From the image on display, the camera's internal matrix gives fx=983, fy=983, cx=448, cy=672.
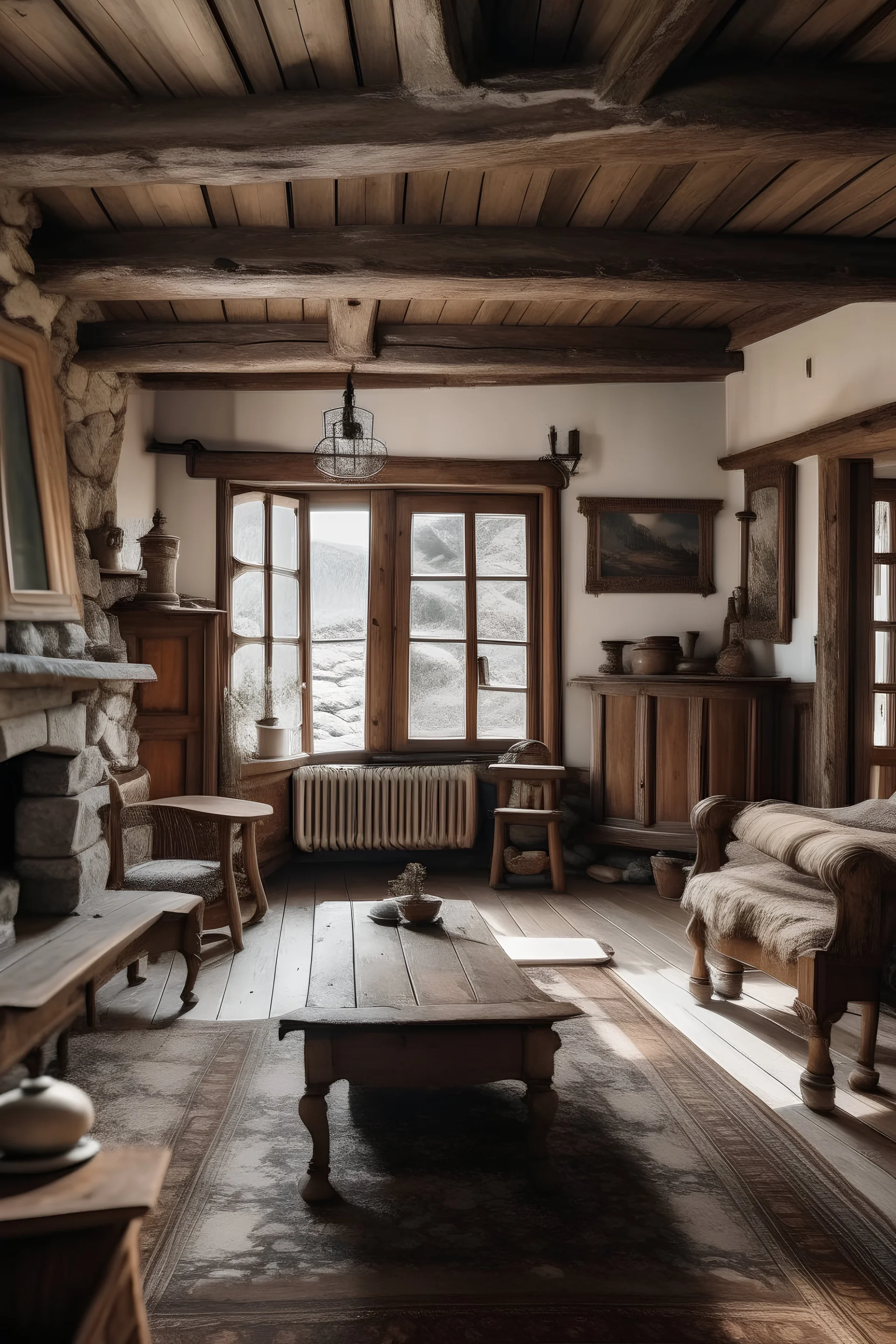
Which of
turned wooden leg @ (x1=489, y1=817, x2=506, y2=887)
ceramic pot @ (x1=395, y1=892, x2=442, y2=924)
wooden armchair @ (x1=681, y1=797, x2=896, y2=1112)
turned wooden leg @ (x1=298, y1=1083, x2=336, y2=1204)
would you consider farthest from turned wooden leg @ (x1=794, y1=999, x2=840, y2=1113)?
turned wooden leg @ (x1=489, y1=817, x2=506, y2=887)

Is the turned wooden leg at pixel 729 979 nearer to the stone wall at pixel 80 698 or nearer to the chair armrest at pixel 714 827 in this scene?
the chair armrest at pixel 714 827

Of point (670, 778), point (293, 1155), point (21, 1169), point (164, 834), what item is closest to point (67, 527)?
point (164, 834)

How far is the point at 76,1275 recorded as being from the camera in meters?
1.45

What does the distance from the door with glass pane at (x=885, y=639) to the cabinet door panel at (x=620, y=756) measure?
1664 mm

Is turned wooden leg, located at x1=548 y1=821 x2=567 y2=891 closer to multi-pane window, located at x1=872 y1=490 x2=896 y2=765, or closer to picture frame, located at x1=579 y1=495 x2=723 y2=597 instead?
picture frame, located at x1=579 y1=495 x2=723 y2=597

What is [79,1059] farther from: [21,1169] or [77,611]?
[21,1169]

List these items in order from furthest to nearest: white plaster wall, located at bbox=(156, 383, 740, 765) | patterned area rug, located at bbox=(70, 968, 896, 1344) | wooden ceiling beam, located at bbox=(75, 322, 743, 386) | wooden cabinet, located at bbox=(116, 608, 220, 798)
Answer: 1. white plaster wall, located at bbox=(156, 383, 740, 765)
2. wooden cabinet, located at bbox=(116, 608, 220, 798)
3. wooden ceiling beam, located at bbox=(75, 322, 743, 386)
4. patterned area rug, located at bbox=(70, 968, 896, 1344)

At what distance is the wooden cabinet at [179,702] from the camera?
16.8 feet

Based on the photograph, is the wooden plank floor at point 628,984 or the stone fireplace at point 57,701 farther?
the stone fireplace at point 57,701

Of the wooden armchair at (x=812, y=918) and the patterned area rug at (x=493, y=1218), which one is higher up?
the wooden armchair at (x=812, y=918)

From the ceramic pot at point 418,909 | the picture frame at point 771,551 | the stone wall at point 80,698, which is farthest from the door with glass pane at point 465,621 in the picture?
the ceramic pot at point 418,909

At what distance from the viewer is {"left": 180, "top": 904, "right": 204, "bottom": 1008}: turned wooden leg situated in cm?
379

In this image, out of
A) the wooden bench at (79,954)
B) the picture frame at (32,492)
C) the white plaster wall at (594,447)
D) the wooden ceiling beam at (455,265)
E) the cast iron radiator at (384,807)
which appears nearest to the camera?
the wooden bench at (79,954)

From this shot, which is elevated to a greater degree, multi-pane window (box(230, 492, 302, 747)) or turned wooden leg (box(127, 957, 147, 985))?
multi-pane window (box(230, 492, 302, 747))
